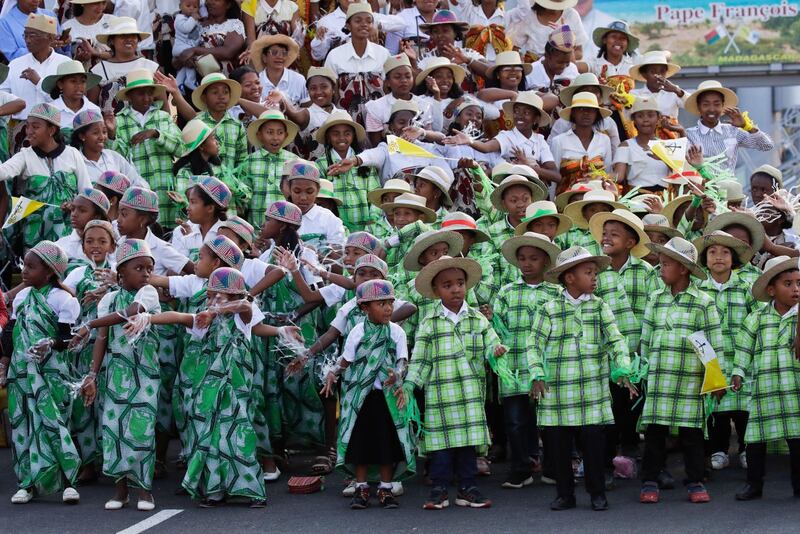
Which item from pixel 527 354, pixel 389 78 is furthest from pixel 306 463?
pixel 389 78

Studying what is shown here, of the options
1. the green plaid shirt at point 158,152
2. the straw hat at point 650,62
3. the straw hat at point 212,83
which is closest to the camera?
the green plaid shirt at point 158,152

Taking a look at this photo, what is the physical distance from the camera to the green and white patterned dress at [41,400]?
10359 millimetres

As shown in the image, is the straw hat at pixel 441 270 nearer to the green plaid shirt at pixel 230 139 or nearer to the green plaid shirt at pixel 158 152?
the green plaid shirt at pixel 158 152

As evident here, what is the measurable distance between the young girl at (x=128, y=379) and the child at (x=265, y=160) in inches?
122

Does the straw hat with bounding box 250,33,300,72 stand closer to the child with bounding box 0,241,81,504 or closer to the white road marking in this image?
the child with bounding box 0,241,81,504

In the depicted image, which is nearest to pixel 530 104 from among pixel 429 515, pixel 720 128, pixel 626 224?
pixel 720 128

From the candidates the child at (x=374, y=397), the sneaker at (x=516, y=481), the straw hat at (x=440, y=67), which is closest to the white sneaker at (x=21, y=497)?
the child at (x=374, y=397)

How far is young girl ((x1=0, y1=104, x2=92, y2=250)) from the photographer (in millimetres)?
12703

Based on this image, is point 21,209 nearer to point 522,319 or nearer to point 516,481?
point 522,319

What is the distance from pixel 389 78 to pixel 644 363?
5.15m

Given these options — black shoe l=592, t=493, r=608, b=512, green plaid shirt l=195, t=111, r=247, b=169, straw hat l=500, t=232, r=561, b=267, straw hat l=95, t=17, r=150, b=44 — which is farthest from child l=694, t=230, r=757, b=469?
straw hat l=95, t=17, r=150, b=44

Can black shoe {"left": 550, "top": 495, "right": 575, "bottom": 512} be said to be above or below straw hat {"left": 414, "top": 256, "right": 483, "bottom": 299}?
below

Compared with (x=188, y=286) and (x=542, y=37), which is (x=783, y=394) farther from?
(x=542, y=37)

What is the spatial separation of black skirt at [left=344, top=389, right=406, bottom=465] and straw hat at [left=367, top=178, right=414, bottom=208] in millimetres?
2821
